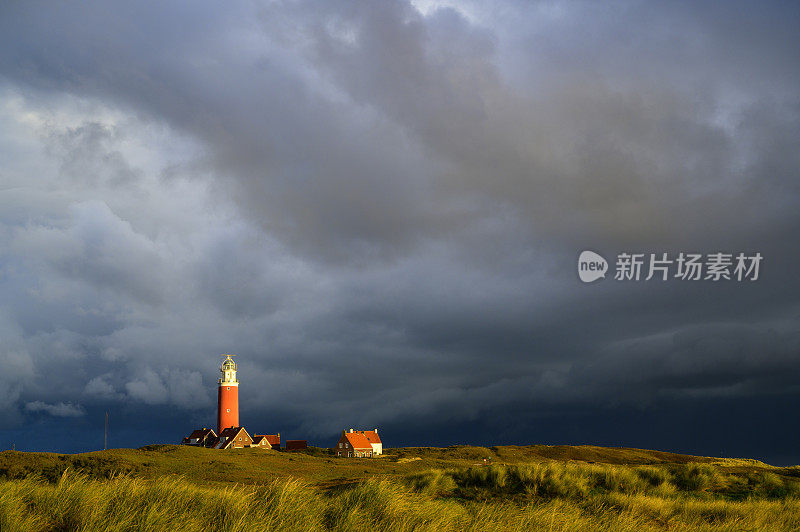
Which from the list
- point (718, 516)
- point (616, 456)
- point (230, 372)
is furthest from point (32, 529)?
point (230, 372)

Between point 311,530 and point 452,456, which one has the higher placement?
point 311,530

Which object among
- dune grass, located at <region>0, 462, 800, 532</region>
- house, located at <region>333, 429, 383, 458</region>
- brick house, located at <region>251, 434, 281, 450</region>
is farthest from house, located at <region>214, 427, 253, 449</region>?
dune grass, located at <region>0, 462, 800, 532</region>

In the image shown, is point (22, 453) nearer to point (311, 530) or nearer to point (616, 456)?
point (311, 530)

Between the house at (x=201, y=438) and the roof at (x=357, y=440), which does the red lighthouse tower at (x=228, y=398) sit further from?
the roof at (x=357, y=440)

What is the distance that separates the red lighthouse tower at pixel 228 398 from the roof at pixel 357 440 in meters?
19.5

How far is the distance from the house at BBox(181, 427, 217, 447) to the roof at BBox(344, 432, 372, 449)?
21.3 metres

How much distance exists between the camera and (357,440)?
70.2m

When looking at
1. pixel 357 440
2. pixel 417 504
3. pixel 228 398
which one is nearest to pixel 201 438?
pixel 228 398

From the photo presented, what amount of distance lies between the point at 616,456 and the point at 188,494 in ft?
192

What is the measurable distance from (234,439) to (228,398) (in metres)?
7.01

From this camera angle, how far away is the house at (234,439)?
76.6m

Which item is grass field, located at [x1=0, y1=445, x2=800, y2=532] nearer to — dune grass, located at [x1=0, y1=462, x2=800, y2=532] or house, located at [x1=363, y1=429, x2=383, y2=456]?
dune grass, located at [x1=0, y1=462, x2=800, y2=532]

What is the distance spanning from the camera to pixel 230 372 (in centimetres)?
8306

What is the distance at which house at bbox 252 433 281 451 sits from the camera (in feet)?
263
